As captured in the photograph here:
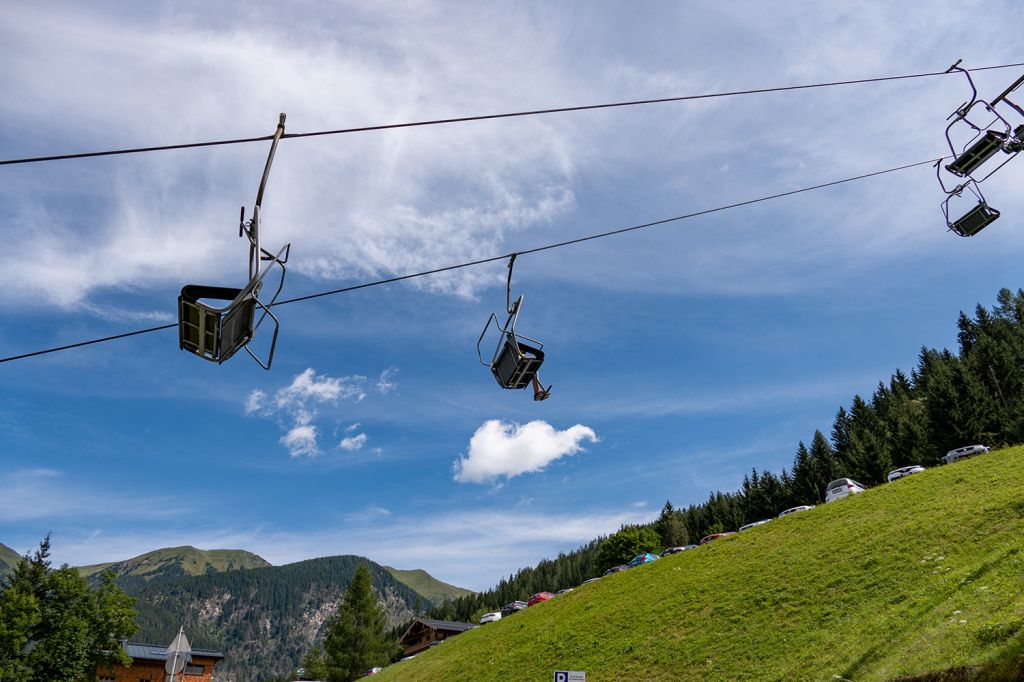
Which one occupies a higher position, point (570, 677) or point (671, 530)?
point (671, 530)

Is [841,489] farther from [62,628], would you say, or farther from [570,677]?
[62,628]

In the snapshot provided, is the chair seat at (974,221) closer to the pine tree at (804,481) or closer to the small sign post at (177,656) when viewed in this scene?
the small sign post at (177,656)

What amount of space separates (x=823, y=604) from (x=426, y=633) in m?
72.2

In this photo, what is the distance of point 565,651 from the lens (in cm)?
3584

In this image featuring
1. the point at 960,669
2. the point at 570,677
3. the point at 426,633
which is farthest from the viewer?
the point at 426,633

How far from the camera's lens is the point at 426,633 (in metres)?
87.9

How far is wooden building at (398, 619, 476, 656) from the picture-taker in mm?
85062

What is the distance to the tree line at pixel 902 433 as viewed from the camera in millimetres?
82688

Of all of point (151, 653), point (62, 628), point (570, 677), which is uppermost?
point (62, 628)

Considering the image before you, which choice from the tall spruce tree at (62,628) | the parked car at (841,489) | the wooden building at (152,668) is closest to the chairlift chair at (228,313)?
the parked car at (841,489)

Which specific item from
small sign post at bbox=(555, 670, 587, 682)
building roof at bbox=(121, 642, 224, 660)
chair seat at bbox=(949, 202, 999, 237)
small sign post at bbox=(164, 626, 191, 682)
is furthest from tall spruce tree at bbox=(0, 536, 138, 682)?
chair seat at bbox=(949, 202, 999, 237)

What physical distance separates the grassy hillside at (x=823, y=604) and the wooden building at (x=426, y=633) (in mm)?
40361

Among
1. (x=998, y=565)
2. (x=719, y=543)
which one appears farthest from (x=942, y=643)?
(x=719, y=543)

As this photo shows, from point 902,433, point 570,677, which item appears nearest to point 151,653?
point 570,677
